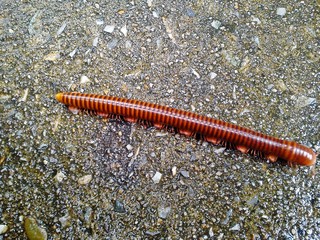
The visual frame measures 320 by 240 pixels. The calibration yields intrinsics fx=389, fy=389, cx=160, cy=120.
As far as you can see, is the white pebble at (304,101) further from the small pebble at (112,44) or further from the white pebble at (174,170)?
the small pebble at (112,44)

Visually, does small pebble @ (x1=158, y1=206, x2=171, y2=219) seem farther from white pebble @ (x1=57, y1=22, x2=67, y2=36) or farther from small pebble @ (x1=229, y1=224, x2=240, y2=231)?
white pebble @ (x1=57, y1=22, x2=67, y2=36)

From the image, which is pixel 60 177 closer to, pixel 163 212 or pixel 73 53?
pixel 163 212

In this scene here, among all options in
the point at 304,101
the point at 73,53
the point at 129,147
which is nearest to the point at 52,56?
the point at 73,53

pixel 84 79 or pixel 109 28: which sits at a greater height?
pixel 109 28

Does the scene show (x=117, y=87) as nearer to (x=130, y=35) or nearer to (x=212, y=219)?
(x=130, y=35)

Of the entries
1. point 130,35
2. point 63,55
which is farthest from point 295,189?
point 63,55

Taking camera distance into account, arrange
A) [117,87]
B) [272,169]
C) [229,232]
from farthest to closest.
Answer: [117,87] < [272,169] < [229,232]
